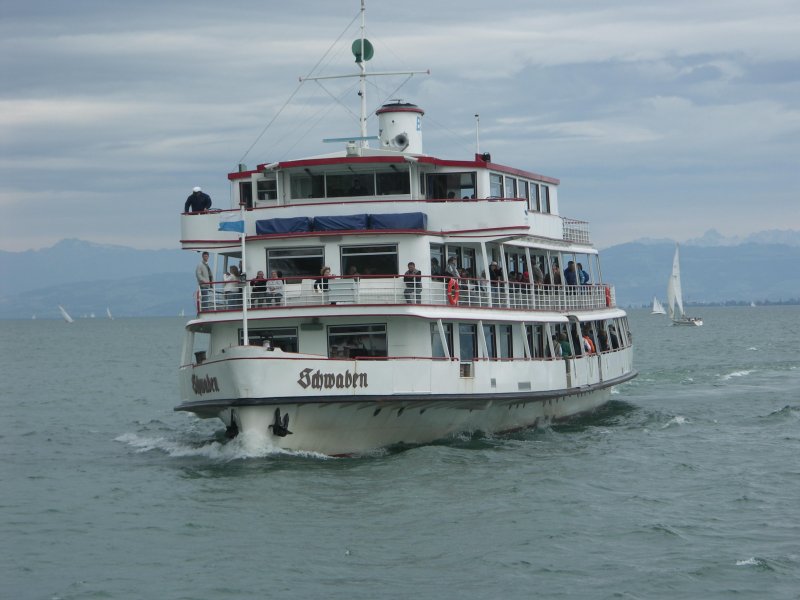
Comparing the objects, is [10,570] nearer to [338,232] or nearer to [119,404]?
[338,232]

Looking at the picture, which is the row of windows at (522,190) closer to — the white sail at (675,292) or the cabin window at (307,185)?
the cabin window at (307,185)

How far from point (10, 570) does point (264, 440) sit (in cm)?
717

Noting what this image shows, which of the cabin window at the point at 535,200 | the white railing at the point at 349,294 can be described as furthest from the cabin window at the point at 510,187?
the white railing at the point at 349,294

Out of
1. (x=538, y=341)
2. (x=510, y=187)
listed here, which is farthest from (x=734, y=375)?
(x=510, y=187)

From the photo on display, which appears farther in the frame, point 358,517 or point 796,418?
point 796,418

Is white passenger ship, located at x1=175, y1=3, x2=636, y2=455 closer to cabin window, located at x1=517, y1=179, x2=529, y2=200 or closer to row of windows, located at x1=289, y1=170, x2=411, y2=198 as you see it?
row of windows, located at x1=289, y1=170, x2=411, y2=198

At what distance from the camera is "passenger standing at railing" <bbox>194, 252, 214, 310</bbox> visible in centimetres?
2625

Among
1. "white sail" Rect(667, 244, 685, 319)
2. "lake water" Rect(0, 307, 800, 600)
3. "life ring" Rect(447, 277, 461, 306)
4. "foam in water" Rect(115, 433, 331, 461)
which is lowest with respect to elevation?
"lake water" Rect(0, 307, 800, 600)

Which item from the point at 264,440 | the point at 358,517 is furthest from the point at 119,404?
the point at 358,517

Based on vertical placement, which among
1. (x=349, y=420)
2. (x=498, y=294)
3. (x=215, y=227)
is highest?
(x=215, y=227)

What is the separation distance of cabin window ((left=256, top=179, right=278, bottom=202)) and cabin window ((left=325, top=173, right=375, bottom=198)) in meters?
1.34

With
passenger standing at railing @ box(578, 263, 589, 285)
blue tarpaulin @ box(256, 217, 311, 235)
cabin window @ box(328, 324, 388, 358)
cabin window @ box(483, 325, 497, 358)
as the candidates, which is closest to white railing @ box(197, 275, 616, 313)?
cabin window @ box(328, 324, 388, 358)

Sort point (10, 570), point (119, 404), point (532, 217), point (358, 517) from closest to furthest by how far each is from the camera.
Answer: point (10, 570) → point (358, 517) → point (532, 217) → point (119, 404)

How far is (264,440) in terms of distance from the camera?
24125 millimetres
